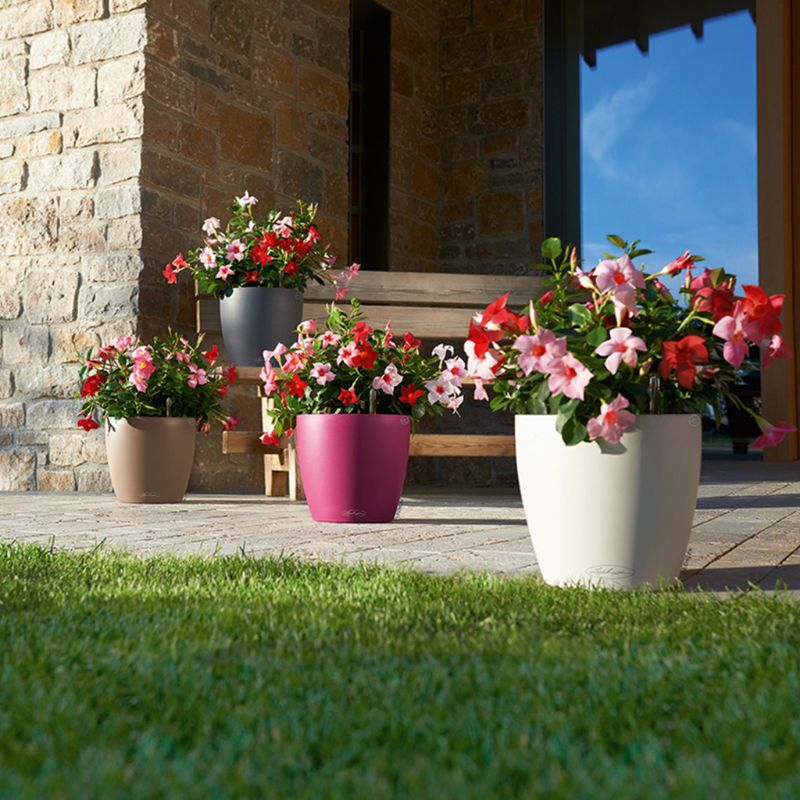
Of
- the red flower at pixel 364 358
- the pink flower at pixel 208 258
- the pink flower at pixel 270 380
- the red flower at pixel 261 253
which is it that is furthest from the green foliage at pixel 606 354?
the pink flower at pixel 208 258

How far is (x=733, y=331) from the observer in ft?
7.21

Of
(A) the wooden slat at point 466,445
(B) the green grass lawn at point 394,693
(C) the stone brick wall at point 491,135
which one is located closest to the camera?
(B) the green grass lawn at point 394,693

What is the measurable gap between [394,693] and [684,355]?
112cm

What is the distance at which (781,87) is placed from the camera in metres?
7.54

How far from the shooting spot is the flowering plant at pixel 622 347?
2166 millimetres

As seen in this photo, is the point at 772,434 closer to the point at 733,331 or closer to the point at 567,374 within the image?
the point at 733,331

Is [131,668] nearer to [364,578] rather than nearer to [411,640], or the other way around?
[411,640]

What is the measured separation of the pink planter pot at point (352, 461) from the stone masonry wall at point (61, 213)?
1.94 m

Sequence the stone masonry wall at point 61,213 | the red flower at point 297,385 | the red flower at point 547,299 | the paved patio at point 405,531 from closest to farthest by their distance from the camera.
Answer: the red flower at point 547,299 → the paved patio at point 405,531 → the red flower at point 297,385 → the stone masonry wall at point 61,213

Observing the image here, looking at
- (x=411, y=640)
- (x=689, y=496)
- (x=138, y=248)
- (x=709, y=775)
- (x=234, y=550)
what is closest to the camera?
(x=709, y=775)

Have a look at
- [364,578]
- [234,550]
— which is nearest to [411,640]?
[364,578]

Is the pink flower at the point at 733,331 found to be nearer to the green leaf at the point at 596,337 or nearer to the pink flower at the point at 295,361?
the green leaf at the point at 596,337

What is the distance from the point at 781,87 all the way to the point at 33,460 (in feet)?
18.3

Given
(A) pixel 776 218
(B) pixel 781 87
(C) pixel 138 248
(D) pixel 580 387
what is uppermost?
(B) pixel 781 87
